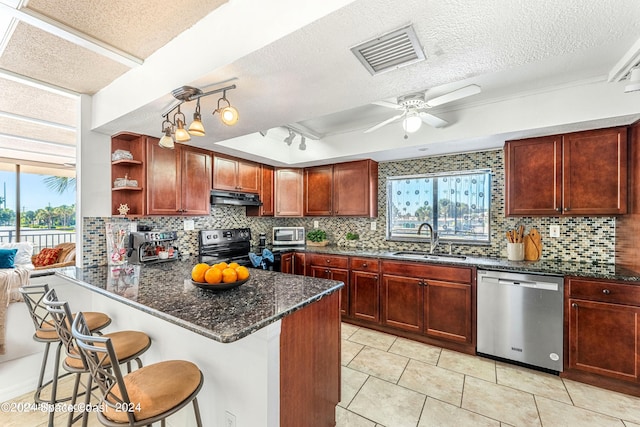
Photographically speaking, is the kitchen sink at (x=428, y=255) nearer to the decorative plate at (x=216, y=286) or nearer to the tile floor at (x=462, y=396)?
the tile floor at (x=462, y=396)

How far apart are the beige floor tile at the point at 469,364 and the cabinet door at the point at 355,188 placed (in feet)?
6.12

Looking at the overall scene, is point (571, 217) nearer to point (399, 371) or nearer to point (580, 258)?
point (580, 258)

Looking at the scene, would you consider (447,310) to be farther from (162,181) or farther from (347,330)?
(162,181)

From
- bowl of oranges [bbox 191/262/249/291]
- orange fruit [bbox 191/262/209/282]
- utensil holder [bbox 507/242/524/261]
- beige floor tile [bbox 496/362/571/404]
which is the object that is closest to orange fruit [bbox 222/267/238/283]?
bowl of oranges [bbox 191/262/249/291]

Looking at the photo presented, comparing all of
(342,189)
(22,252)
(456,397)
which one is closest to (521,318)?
(456,397)

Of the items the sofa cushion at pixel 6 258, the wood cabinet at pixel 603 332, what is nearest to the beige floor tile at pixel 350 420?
the wood cabinet at pixel 603 332

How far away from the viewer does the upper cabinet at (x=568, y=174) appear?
92.6 inches

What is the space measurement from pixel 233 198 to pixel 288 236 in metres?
1.14

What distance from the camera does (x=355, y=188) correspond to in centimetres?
385

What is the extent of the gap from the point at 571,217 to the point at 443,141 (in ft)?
4.91

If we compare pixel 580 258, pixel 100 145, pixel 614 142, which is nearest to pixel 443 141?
pixel 614 142

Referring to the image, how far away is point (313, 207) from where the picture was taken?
4.25 m

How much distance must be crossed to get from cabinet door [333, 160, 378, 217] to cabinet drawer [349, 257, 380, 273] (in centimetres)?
69

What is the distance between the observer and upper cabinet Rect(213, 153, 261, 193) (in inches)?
135
